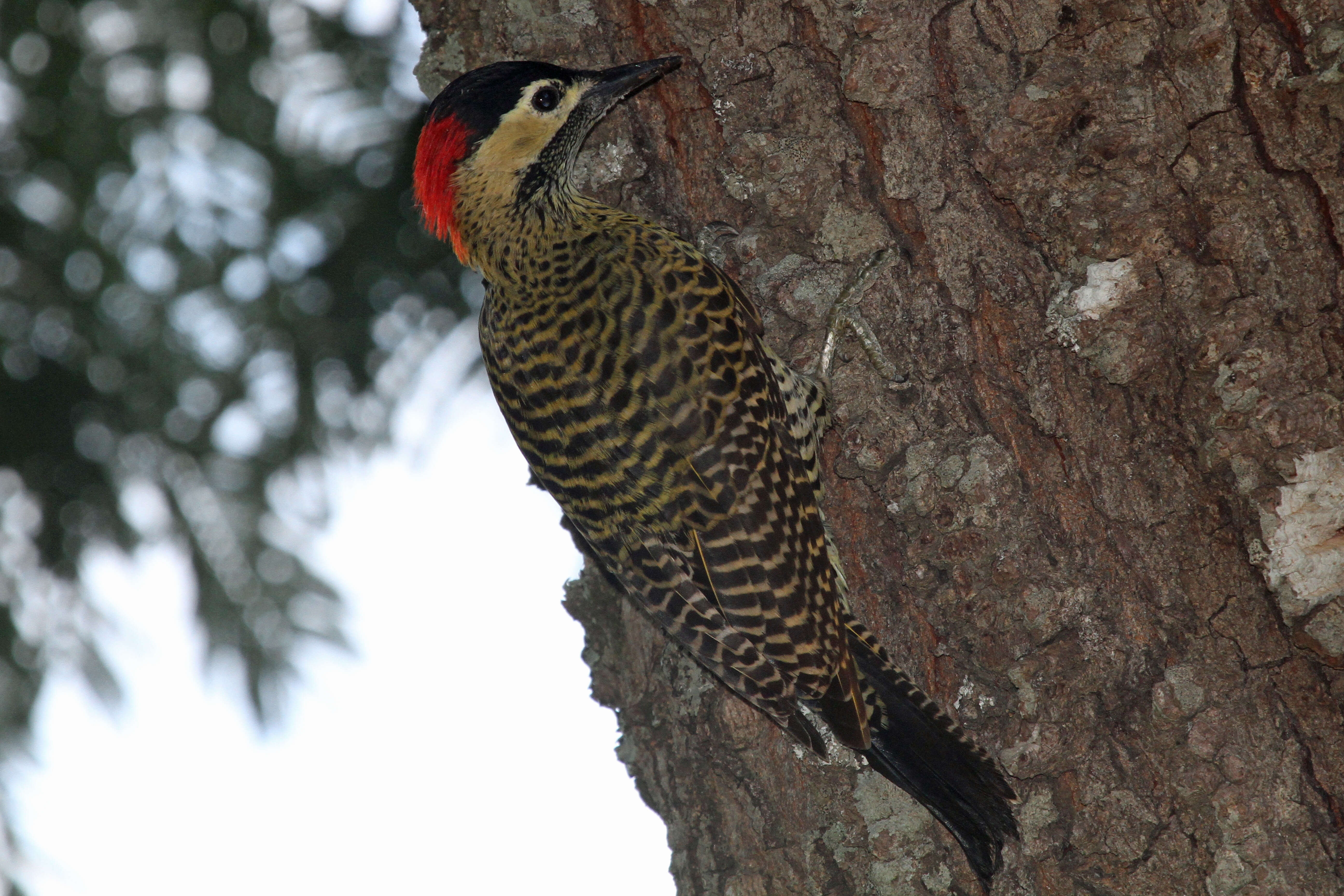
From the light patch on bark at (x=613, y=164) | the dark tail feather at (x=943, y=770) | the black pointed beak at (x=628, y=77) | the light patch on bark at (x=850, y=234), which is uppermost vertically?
the black pointed beak at (x=628, y=77)

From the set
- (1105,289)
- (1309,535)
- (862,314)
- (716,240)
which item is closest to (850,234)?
(862,314)

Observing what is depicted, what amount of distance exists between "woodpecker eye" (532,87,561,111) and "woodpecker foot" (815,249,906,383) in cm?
78

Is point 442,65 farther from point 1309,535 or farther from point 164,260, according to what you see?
point 1309,535

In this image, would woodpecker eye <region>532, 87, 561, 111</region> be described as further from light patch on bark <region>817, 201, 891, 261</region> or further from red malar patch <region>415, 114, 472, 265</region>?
light patch on bark <region>817, 201, 891, 261</region>

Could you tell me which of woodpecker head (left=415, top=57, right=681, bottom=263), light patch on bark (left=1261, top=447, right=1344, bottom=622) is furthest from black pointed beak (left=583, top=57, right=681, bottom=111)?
light patch on bark (left=1261, top=447, right=1344, bottom=622)

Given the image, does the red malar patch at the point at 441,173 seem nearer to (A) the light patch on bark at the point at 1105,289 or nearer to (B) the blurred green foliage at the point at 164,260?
(B) the blurred green foliage at the point at 164,260

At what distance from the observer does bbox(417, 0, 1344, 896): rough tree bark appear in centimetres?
173

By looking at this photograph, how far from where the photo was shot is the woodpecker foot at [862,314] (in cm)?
197

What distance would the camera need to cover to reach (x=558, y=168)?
2686 mm

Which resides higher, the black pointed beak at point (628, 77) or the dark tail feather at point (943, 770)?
the black pointed beak at point (628, 77)

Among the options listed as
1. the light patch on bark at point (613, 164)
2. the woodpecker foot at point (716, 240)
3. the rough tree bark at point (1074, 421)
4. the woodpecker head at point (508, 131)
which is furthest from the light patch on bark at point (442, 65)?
the woodpecker foot at point (716, 240)

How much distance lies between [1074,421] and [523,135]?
138cm

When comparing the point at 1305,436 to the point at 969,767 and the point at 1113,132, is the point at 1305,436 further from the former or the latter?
the point at 969,767

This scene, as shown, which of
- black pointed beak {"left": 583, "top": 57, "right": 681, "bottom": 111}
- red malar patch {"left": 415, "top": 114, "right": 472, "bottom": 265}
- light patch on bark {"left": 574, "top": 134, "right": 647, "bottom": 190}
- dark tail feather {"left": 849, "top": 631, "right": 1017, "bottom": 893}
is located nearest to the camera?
dark tail feather {"left": 849, "top": 631, "right": 1017, "bottom": 893}
